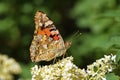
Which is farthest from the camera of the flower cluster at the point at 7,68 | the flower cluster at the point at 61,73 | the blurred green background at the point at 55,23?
the blurred green background at the point at 55,23

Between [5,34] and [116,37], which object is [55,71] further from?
[5,34]

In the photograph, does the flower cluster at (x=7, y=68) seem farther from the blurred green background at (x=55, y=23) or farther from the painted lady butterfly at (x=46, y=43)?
the painted lady butterfly at (x=46, y=43)

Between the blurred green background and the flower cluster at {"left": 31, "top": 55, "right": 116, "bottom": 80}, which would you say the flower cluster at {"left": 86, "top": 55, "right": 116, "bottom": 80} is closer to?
the flower cluster at {"left": 31, "top": 55, "right": 116, "bottom": 80}

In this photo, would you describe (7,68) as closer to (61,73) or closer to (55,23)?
(55,23)

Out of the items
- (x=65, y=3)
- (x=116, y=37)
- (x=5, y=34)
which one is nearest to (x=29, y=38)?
(x=5, y=34)

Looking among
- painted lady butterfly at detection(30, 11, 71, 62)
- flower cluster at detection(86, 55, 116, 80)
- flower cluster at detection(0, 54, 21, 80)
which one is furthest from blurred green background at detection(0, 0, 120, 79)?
flower cluster at detection(86, 55, 116, 80)

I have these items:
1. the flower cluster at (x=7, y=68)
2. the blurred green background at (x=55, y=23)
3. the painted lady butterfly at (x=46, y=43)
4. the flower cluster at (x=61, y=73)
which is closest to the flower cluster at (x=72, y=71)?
the flower cluster at (x=61, y=73)
